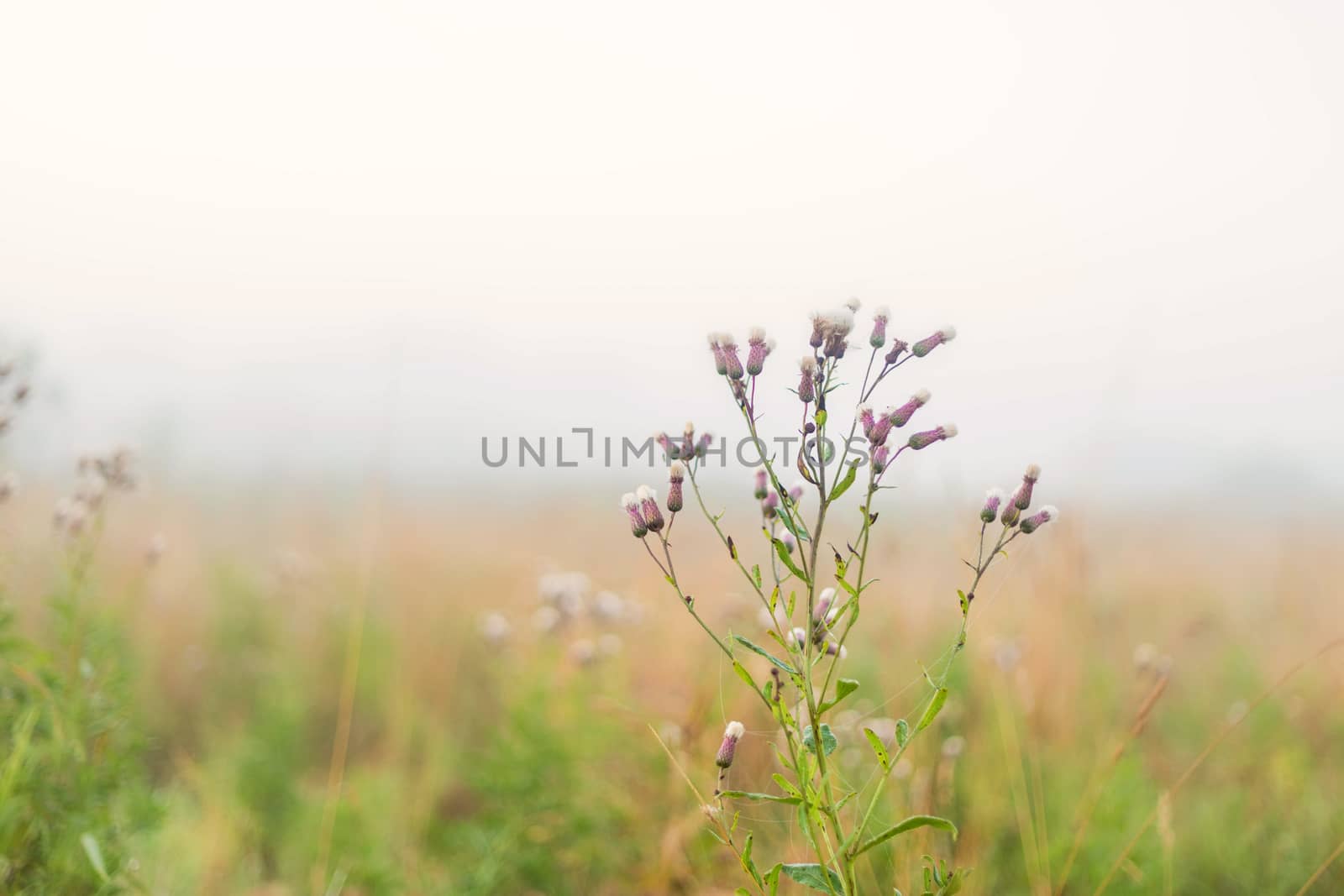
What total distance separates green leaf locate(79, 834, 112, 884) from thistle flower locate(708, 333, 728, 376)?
161 cm

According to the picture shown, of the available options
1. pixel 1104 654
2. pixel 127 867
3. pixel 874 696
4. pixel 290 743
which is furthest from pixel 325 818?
pixel 1104 654

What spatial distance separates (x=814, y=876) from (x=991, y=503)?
672 mm

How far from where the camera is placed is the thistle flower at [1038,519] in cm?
136

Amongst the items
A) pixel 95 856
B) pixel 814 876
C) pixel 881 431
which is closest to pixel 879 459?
pixel 881 431

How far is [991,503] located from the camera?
1445 mm

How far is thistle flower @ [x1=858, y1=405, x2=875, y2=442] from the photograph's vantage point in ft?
4.40

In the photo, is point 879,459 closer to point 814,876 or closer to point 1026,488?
point 1026,488

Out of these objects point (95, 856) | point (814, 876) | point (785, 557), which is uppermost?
point (785, 557)

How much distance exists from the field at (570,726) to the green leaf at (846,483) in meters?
0.47

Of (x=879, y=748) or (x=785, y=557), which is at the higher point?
(x=785, y=557)

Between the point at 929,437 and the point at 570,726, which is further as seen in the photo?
the point at 570,726

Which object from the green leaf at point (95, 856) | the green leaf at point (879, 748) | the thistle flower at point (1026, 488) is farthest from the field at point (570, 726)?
the thistle flower at point (1026, 488)

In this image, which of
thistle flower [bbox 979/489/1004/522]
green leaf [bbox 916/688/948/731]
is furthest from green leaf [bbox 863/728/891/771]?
thistle flower [bbox 979/489/1004/522]

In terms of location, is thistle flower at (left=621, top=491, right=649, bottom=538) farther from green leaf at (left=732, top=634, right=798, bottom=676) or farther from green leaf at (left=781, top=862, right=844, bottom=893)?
green leaf at (left=781, top=862, right=844, bottom=893)
